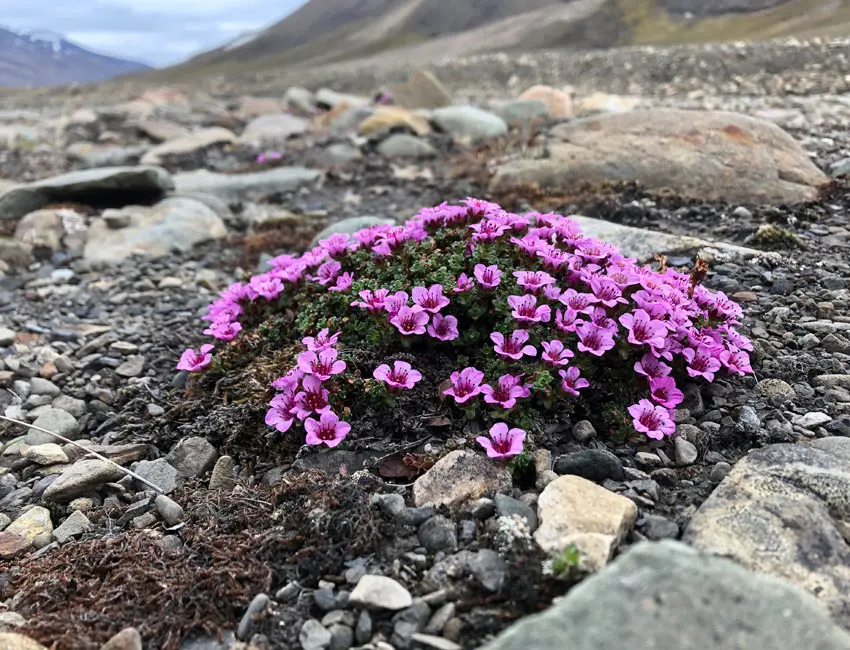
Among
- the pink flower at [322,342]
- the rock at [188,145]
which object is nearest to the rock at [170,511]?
the pink flower at [322,342]

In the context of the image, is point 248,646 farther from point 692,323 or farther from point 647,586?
point 692,323

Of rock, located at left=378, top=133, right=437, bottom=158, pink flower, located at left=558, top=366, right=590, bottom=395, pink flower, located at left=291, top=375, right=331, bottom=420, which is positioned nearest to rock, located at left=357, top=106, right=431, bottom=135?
rock, located at left=378, top=133, right=437, bottom=158

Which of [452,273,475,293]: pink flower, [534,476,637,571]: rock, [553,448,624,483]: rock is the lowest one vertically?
[553,448,624,483]: rock

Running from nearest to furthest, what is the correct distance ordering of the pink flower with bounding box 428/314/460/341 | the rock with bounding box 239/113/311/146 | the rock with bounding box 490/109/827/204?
the pink flower with bounding box 428/314/460/341, the rock with bounding box 490/109/827/204, the rock with bounding box 239/113/311/146

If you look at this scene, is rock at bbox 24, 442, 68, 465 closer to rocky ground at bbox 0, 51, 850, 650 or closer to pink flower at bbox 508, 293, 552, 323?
rocky ground at bbox 0, 51, 850, 650

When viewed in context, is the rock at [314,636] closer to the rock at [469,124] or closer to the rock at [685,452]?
the rock at [685,452]

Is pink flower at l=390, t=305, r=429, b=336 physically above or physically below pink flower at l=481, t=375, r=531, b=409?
above
